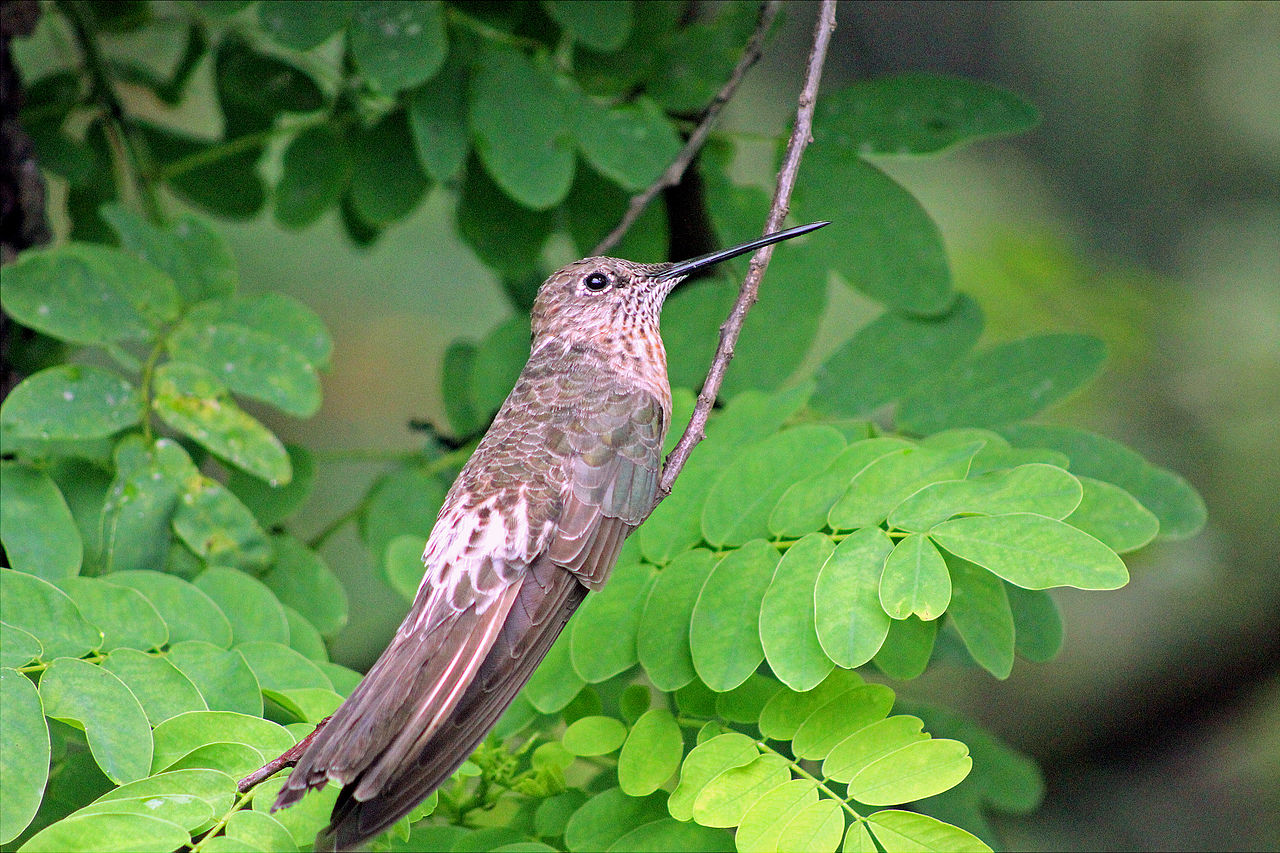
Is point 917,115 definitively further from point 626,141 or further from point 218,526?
point 218,526

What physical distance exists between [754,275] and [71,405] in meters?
1.72

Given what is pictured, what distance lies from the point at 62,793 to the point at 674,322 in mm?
2071

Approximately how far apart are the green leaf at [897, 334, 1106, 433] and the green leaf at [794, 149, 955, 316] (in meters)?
0.25

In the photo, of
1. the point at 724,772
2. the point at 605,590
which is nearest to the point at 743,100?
the point at 605,590

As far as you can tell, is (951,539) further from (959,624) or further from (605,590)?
(605,590)

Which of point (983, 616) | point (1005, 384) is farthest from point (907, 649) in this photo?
point (1005, 384)

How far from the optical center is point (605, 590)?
A: 2328mm

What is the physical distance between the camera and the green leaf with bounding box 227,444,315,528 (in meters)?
2.94

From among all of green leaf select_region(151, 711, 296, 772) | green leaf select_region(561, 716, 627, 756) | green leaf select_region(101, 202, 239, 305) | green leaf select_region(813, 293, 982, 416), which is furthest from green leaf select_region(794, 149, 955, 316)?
green leaf select_region(151, 711, 296, 772)

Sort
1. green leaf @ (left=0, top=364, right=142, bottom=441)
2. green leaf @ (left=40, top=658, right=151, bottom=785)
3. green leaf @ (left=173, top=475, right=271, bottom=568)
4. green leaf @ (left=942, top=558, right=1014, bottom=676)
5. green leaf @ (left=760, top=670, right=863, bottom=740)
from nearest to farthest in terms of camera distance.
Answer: green leaf @ (left=40, top=658, right=151, bottom=785), green leaf @ (left=760, top=670, right=863, bottom=740), green leaf @ (left=942, top=558, right=1014, bottom=676), green leaf @ (left=0, top=364, right=142, bottom=441), green leaf @ (left=173, top=475, right=271, bottom=568)

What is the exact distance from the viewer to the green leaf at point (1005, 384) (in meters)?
2.74

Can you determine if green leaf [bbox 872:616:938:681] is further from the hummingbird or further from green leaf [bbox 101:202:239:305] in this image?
green leaf [bbox 101:202:239:305]

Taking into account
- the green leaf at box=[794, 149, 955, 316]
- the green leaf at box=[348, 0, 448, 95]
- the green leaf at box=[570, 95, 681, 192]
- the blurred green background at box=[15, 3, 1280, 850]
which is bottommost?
the blurred green background at box=[15, 3, 1280, 850]

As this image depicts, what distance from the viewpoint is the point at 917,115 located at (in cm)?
302
